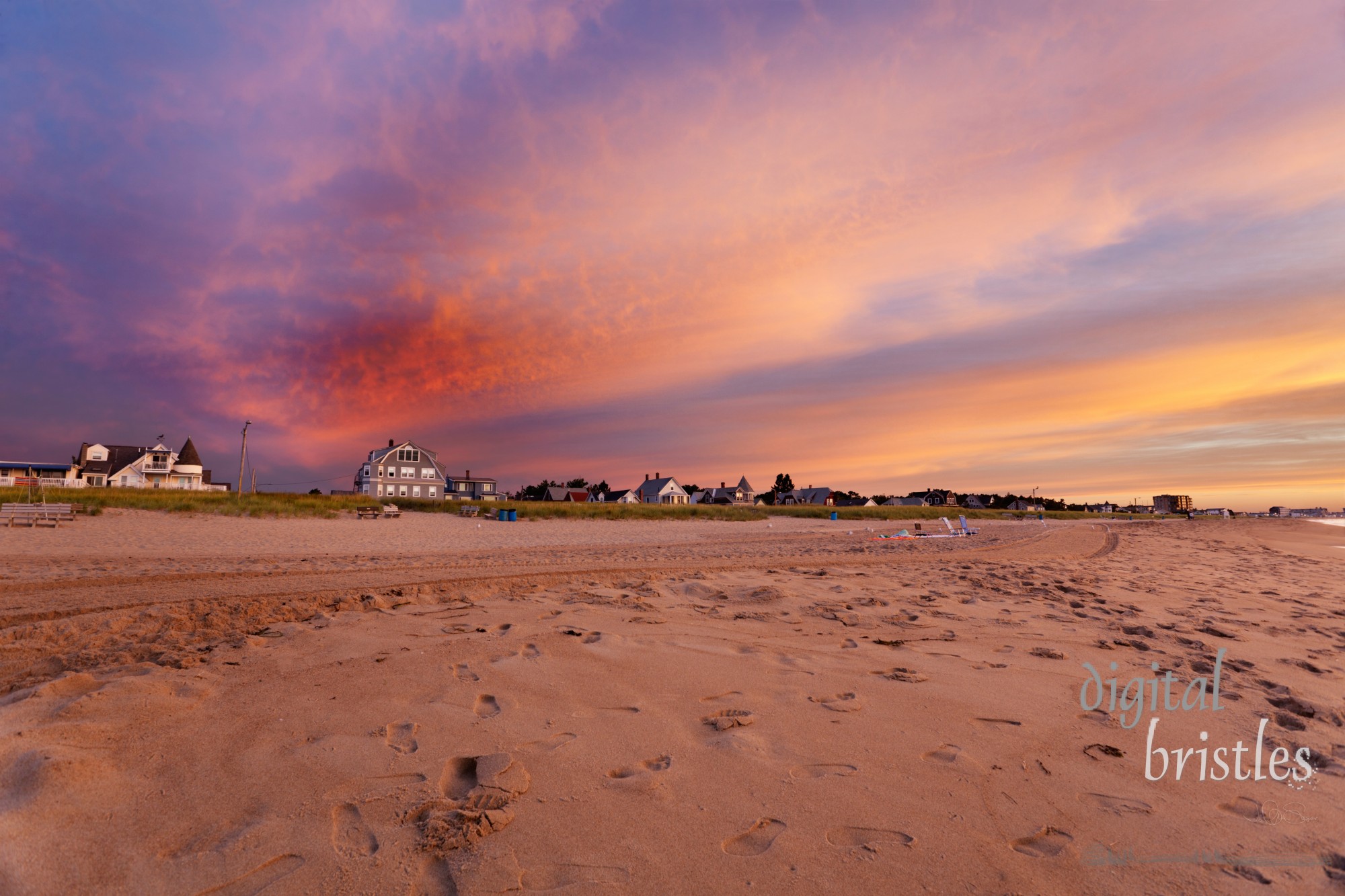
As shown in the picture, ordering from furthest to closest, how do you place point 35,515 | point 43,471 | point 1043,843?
1. point 43,471
2. point 35,515
3. point 1043,843

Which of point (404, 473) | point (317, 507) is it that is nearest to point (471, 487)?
point (404, 473)

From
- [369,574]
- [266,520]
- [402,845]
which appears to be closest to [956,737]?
[402,845]

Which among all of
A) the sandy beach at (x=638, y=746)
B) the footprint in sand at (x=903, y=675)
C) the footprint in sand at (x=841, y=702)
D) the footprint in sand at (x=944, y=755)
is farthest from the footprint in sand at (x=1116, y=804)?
the footprint in sand at (x=903, y=675)

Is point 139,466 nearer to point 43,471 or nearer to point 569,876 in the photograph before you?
point 43,471

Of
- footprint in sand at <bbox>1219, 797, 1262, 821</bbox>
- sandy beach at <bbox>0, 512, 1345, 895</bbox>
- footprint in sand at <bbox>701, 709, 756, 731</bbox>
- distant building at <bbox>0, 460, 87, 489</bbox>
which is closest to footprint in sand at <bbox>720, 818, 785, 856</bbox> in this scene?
sandy beach at <bbox>0, 512, 1345, 895</bbox>

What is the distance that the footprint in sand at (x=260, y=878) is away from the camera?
6.76 feet

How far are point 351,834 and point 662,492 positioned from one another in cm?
9807

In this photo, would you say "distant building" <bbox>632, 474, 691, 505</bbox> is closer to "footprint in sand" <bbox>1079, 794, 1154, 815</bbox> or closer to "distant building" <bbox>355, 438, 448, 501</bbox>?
"distant building" <bbox>355, 438, 448, 501</bbox>

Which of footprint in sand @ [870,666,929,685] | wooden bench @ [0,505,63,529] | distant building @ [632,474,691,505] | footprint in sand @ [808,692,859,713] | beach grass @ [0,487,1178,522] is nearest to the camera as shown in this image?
footprint in sand @ [808,692,859,713]

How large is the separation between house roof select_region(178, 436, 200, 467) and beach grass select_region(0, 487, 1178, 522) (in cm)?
4704

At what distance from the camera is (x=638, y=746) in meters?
3.29

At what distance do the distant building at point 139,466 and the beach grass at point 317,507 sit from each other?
44.1m

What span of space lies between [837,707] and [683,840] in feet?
6.05

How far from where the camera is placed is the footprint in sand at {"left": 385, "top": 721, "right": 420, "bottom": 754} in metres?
3.19
